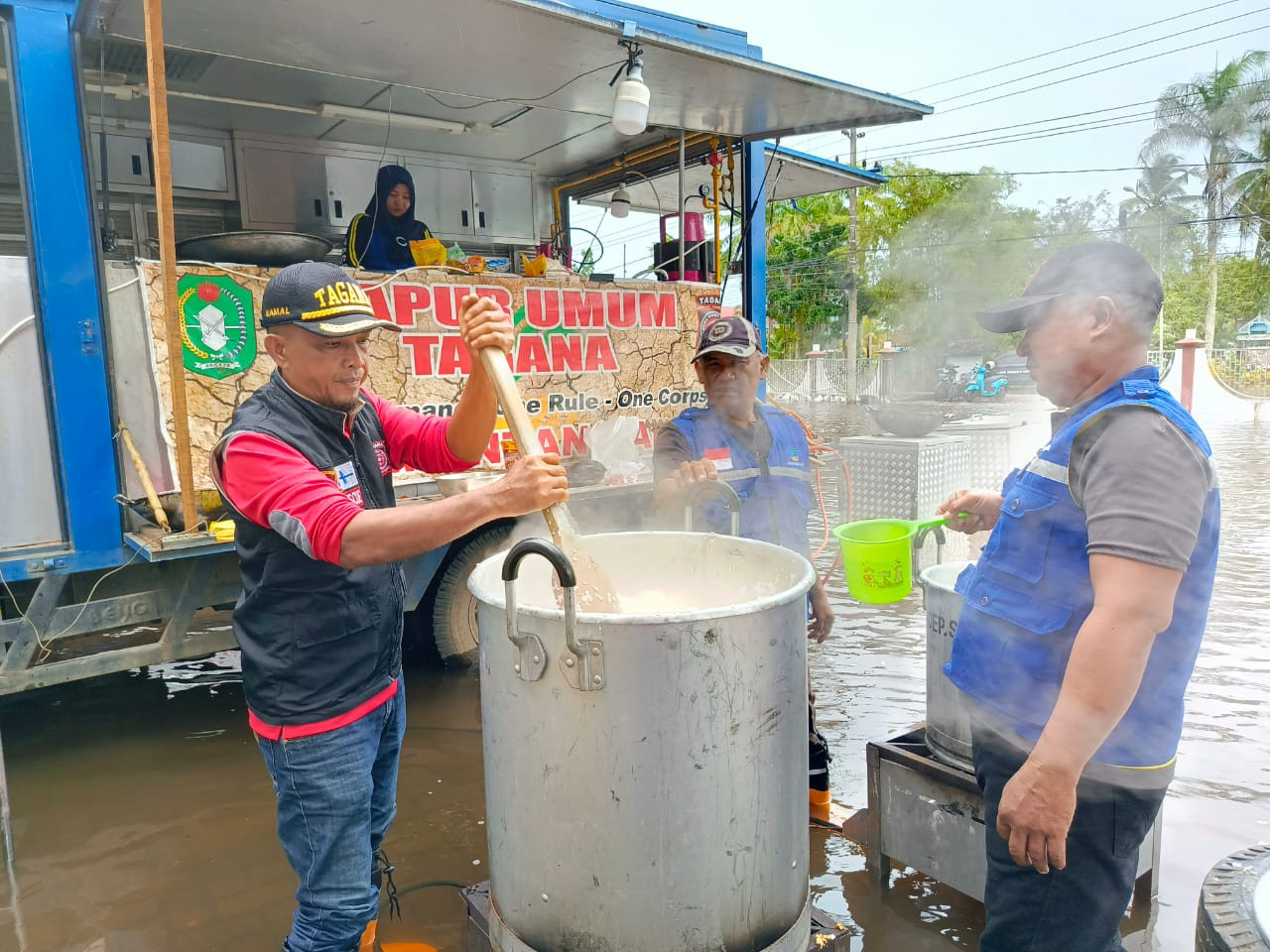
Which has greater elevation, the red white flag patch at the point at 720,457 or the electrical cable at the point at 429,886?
the red white flag patch at the point at 720,457

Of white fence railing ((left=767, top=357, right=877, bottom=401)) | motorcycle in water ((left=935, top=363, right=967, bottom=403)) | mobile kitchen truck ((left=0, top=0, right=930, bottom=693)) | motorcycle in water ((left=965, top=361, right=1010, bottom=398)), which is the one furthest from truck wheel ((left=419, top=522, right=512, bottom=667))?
white fence railing ((left=767, top=357, right=877, bottom=401))

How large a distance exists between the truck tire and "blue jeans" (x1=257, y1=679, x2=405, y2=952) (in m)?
1.77

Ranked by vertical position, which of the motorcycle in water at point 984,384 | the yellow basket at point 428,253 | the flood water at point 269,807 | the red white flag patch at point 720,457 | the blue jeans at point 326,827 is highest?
the yellow basket at point 428,253

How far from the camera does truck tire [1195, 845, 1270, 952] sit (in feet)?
4.48

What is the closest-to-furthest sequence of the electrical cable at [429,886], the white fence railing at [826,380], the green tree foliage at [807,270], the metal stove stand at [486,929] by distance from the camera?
the metal stove stand at [486,929]
the electrical cable at [429,886]
the white fence railing at [826,380]
the green tree foliage at [807,270]

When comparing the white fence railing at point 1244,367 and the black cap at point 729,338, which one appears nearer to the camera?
the black cap at point 729,338

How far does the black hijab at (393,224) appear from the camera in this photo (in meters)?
5.41

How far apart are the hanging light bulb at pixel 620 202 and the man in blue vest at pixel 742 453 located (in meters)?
4.67

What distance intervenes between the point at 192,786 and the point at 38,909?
79 centimetres

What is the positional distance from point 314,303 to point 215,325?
2537 millimetres

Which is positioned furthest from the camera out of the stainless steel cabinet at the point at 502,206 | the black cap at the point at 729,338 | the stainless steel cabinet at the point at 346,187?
the stainless steel cabinet at the point at 502,206

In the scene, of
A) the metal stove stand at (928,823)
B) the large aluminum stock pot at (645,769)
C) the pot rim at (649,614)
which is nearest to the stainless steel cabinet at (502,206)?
the metal stove stand at (928,823)

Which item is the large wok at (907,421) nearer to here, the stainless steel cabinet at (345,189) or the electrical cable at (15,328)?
the stainless steel cabinet at (345,189)

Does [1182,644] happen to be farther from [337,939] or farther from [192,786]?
[192,786]
